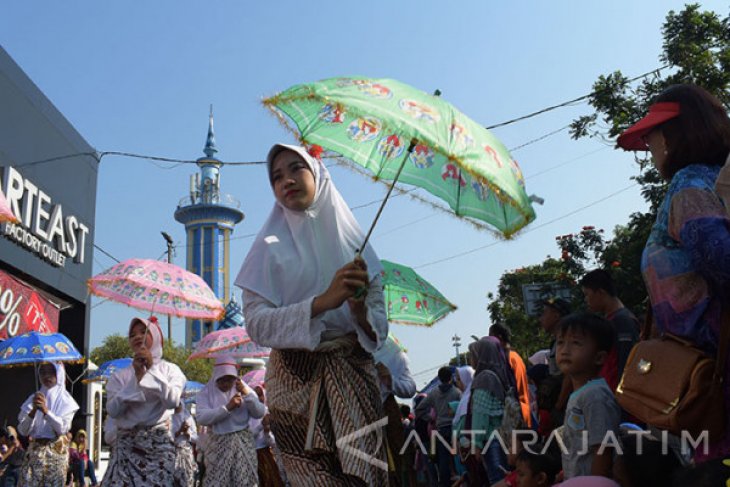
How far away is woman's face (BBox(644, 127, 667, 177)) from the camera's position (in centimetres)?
265

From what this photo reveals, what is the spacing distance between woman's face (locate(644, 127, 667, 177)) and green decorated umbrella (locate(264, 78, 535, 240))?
676 mm

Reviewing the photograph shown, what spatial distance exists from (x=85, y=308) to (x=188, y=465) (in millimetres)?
7953

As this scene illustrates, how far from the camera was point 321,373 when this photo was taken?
285 centimetres

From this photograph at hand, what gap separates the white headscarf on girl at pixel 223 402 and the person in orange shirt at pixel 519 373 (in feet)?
9.98

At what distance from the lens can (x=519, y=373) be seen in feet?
19.8

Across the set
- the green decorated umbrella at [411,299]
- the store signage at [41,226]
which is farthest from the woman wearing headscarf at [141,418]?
the store signage at [41,226]

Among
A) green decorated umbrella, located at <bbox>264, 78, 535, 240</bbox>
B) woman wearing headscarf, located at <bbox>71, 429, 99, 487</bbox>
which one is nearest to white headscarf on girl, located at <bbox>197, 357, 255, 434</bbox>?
green decorated umbrella, located at <bbox>264, 78, 535, 240</bbox>

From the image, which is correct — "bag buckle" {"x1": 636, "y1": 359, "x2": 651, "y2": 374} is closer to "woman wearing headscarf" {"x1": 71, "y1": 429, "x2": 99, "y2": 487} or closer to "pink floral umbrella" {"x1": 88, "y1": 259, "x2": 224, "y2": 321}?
"pink floral umbrella" {"x1": 88, "y1": 259, "x2": 224, "y2": 321}

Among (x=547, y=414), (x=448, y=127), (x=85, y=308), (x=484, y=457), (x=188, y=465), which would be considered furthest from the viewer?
(x=85, y=308)

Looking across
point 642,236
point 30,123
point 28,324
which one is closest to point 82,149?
point 30,123

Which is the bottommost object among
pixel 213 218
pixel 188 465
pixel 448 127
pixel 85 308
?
pixel 188 465

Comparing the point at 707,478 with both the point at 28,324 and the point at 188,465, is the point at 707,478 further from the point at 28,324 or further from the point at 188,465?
the point at 28,324

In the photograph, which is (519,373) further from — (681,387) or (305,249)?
(681,387)

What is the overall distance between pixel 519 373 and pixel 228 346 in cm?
610
